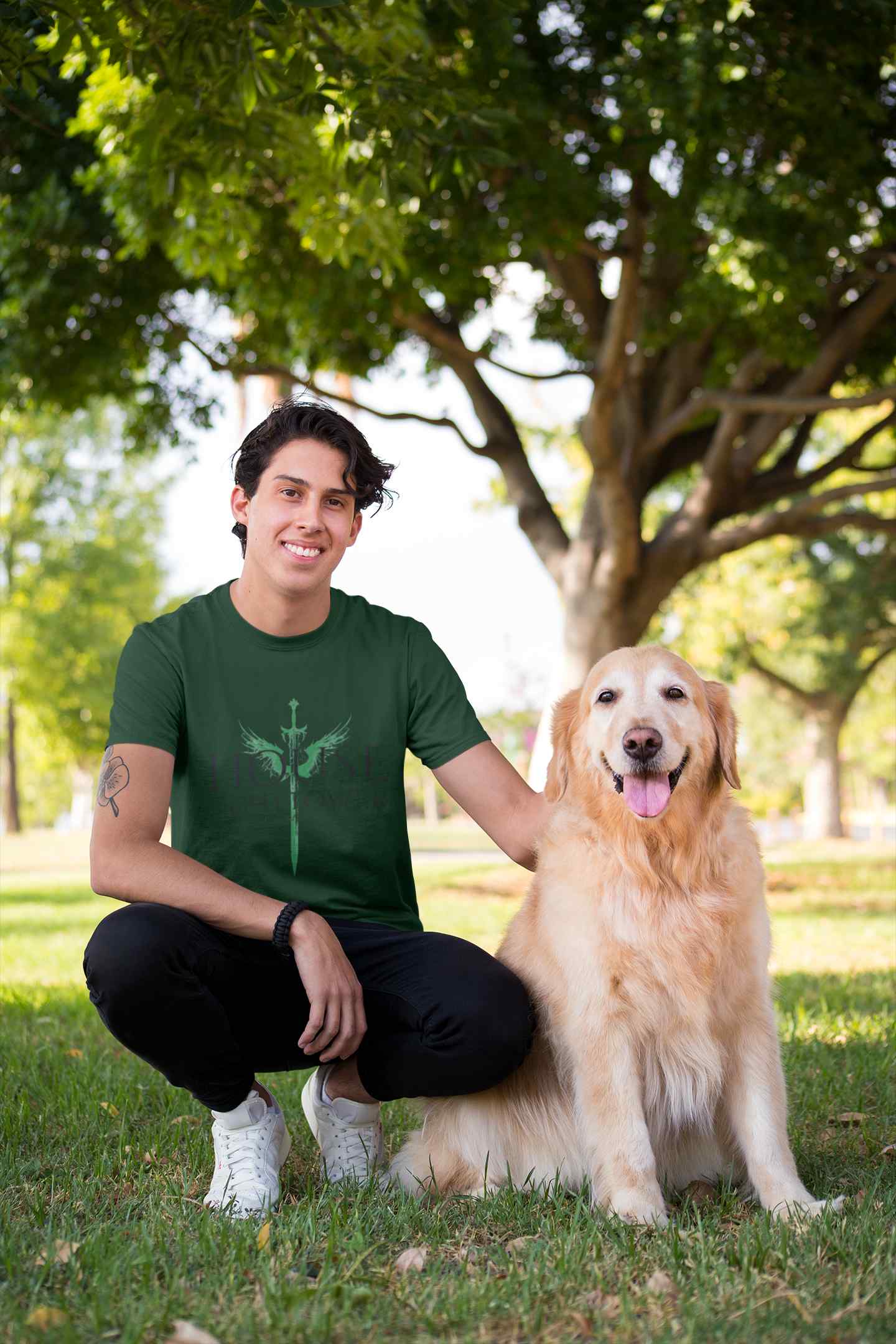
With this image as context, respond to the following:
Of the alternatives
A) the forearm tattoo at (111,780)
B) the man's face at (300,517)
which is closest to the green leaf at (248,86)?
the man's face at (300,517)

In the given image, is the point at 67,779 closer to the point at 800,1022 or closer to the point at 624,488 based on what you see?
the point at 624,488

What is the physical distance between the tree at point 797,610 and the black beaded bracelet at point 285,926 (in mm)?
18748

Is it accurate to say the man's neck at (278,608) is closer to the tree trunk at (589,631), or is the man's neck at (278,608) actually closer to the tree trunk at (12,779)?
the tree trunk at (589,631)

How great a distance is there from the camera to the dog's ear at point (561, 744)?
307cm

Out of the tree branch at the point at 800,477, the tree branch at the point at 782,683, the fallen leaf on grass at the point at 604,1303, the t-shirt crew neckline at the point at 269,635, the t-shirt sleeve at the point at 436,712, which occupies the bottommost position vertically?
the fallen leaf on grass at the point at 604,1303

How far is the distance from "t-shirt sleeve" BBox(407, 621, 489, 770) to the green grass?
1138 mm

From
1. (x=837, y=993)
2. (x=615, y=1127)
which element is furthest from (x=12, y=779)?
(x=615, y=1127)

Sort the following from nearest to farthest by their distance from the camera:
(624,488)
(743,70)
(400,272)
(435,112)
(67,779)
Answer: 1. (435,112)
2. (743,70)
3. (400,272)
4. (624,488)
5. (67,779)

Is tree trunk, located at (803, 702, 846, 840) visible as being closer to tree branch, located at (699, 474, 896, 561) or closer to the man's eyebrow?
tree branch, located at (699, 474, 896, 561)

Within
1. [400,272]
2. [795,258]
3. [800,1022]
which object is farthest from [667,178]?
[800,1022]

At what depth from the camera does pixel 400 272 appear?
892 cm

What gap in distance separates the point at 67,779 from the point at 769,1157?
52472 millimetres

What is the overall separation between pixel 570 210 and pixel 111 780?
21.9 feet

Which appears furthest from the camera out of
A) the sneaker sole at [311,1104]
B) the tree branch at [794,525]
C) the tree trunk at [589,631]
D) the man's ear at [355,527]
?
the tree branch at [794,525]
